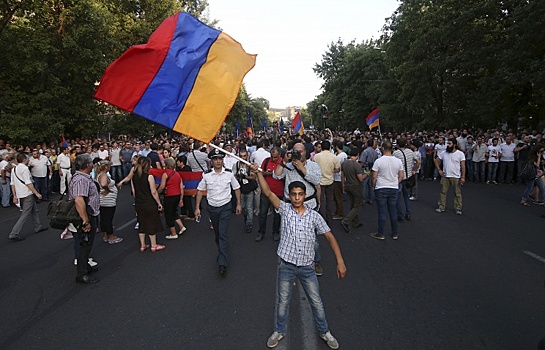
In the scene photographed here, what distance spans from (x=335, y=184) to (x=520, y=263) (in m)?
4.08

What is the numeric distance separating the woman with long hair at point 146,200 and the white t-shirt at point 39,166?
6.82 m

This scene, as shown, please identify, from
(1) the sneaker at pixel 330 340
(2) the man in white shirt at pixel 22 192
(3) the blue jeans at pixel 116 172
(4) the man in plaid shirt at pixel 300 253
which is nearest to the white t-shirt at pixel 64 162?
(3) the blue jeans at pixel 116 172

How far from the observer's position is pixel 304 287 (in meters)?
3.48

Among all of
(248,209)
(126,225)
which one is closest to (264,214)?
(248,209)

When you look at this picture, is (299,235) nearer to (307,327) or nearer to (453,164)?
(307,327)

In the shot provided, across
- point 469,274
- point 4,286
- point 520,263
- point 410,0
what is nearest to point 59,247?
point 4,286

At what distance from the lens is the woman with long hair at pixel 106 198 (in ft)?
21.5

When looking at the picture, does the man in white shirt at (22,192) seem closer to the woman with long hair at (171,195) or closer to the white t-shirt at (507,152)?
the woman with long hair at (171,195)

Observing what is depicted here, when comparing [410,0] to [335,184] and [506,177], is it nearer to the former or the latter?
[506,177]

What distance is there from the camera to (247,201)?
7906mm

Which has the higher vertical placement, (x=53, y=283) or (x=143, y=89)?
(x=143, y=89)

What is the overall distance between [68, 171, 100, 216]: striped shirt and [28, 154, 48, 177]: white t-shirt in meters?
7.35

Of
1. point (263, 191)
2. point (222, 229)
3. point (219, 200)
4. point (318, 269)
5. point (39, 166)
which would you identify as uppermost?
point (263, 191)

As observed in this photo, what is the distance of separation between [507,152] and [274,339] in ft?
43.7
